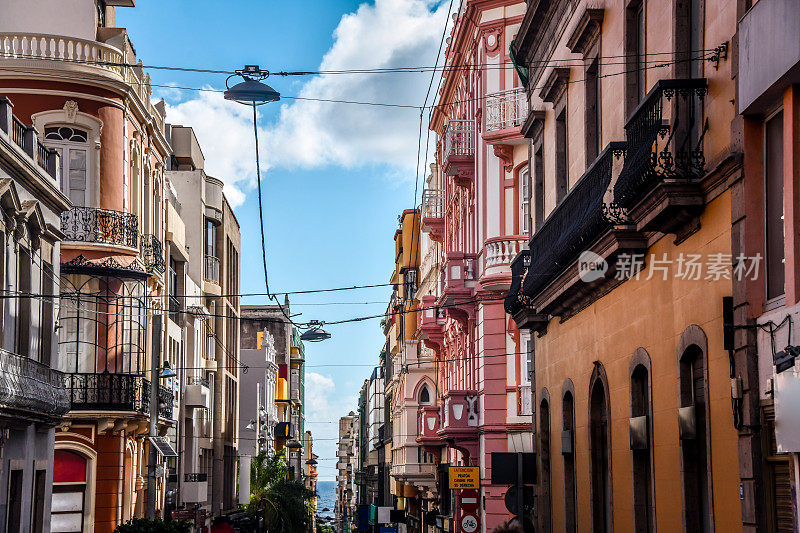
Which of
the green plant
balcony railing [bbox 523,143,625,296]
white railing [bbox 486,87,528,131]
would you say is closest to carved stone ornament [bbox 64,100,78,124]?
the green plant

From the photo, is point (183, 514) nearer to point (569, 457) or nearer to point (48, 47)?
point (48, 47)

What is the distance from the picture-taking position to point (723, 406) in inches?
426

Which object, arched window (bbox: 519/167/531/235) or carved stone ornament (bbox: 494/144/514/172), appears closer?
carved stone ornament (bbox: 494/144/514/172)

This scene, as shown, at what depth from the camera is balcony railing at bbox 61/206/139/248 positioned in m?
29.8

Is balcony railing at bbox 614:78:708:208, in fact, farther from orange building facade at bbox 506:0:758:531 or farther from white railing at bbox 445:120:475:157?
white railing at bbox 445:120:475:157

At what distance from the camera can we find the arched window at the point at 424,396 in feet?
181

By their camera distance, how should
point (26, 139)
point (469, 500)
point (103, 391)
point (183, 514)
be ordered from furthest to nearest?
1. point (183, 514)
2. point (103, 391)
3. point (469, 500)
4. point (26, 139)

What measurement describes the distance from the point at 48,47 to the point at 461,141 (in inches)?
437

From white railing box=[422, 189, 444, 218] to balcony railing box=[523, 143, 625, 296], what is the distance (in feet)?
81.3

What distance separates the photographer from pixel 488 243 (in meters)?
29.0

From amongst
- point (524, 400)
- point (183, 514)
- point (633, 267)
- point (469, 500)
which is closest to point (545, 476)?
point (633, 267)

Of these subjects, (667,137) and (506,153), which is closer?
(667,137)

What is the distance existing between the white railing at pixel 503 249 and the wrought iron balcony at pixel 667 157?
52.3 ft

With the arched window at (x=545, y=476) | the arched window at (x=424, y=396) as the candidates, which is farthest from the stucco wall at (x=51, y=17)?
the arched window at (x=424, y=396)
